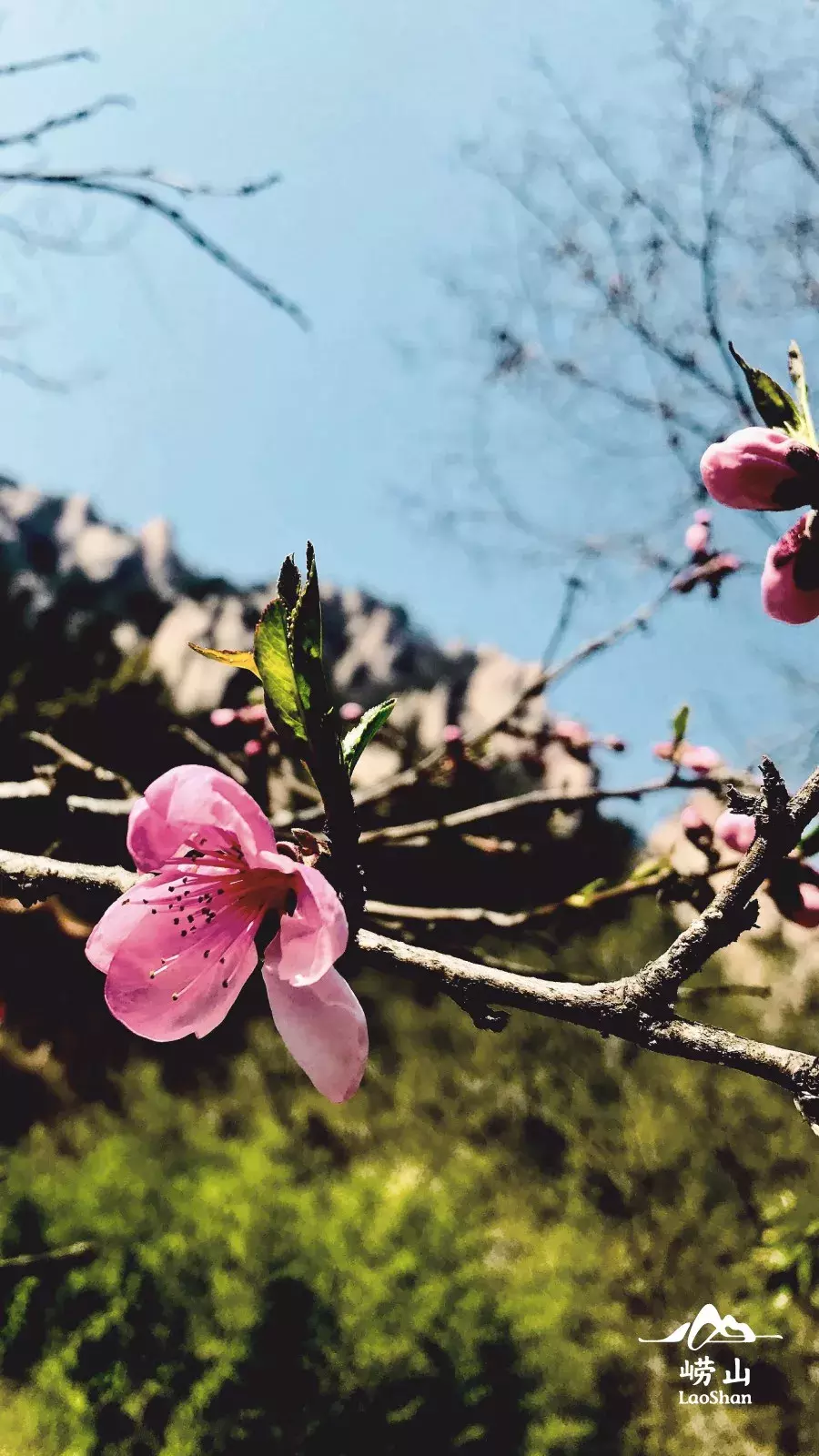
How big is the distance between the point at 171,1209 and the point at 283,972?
3511mm

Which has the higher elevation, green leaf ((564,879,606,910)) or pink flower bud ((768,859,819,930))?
green leaf ((564,879,606,910))

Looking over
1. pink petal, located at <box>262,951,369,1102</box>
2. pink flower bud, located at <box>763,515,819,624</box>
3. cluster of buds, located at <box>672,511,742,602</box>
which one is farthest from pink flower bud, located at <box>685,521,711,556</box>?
pink petal, located at <box>262,951,369,1102</box>

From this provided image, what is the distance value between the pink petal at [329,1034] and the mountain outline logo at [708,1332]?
11.0 ft

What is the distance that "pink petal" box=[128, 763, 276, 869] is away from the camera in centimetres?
50

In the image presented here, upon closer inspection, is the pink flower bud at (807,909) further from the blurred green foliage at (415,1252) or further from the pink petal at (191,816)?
the blurred green foliage at (415,1252)

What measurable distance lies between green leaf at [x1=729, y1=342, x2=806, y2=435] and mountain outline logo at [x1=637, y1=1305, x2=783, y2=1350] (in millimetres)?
3451

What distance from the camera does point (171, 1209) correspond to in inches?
134

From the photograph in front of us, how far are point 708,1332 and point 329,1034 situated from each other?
3.83 metres

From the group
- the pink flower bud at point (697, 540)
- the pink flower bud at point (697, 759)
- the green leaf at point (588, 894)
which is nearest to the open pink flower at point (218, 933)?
the green leaf at point (588, 894)

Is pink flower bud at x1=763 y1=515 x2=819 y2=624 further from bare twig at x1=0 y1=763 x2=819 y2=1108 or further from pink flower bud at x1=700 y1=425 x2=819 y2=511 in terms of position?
bare twig at x1=0 y1=763 x2=819 y2=1108

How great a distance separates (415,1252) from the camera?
3381 mm

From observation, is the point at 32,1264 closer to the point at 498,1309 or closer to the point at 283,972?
the point at 498,1309

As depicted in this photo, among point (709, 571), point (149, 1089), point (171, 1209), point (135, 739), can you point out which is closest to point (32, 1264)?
point (171, 1209)

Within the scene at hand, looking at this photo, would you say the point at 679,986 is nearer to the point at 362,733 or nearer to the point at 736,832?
the point at 362,733
